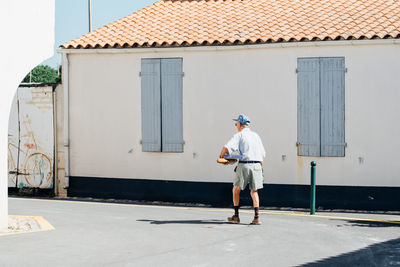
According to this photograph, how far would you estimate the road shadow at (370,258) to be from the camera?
778cm

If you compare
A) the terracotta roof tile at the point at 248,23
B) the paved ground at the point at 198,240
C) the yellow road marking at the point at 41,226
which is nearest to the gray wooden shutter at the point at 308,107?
the terracotta roof tile at the point at 248,23

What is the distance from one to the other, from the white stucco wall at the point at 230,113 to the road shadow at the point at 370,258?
4.69 metres

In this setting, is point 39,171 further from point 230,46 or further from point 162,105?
point 230,46

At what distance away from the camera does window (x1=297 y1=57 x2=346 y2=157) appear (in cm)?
1353

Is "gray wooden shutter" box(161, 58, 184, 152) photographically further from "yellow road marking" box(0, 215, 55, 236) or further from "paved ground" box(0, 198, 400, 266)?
"yellow road marking" box(0, 215, 55, 236)

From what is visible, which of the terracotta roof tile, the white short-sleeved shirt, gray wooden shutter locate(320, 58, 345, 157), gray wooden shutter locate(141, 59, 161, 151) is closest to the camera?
the white short-sleeved shirt

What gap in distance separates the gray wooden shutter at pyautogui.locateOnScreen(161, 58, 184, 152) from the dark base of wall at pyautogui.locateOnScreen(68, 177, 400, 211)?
863mm

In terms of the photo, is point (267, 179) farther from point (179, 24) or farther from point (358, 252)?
point (358, 252)

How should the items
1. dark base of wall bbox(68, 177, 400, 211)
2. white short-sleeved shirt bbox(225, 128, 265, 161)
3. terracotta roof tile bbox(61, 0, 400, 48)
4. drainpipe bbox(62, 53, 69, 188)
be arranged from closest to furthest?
white short-sleeved shirt bbox(225, 128, 265, 161), dark base of wall bbox(68, 177, 400, 211), terracotta roof tile bbox(61, 0, 400, 48), drainpipe bbox(62, 53, 69, 188)

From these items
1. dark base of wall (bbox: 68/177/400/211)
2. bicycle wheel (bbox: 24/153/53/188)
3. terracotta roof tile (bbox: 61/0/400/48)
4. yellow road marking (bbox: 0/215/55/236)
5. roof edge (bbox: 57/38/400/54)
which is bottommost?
yellow road marking (bbox: 0/215/55/236)

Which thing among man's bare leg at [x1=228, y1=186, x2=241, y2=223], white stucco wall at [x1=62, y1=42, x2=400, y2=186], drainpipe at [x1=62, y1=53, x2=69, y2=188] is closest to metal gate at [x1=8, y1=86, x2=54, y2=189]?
drainpipe at [x1=62, y1=53, x2=69, y2=188]

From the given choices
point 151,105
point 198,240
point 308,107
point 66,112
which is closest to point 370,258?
point 198,240

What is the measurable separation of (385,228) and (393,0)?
6.69 meters

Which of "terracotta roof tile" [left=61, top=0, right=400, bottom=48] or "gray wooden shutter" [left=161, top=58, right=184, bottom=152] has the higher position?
"terracotta roof tile" [left=61, top=0, right=400, bottom=48]
